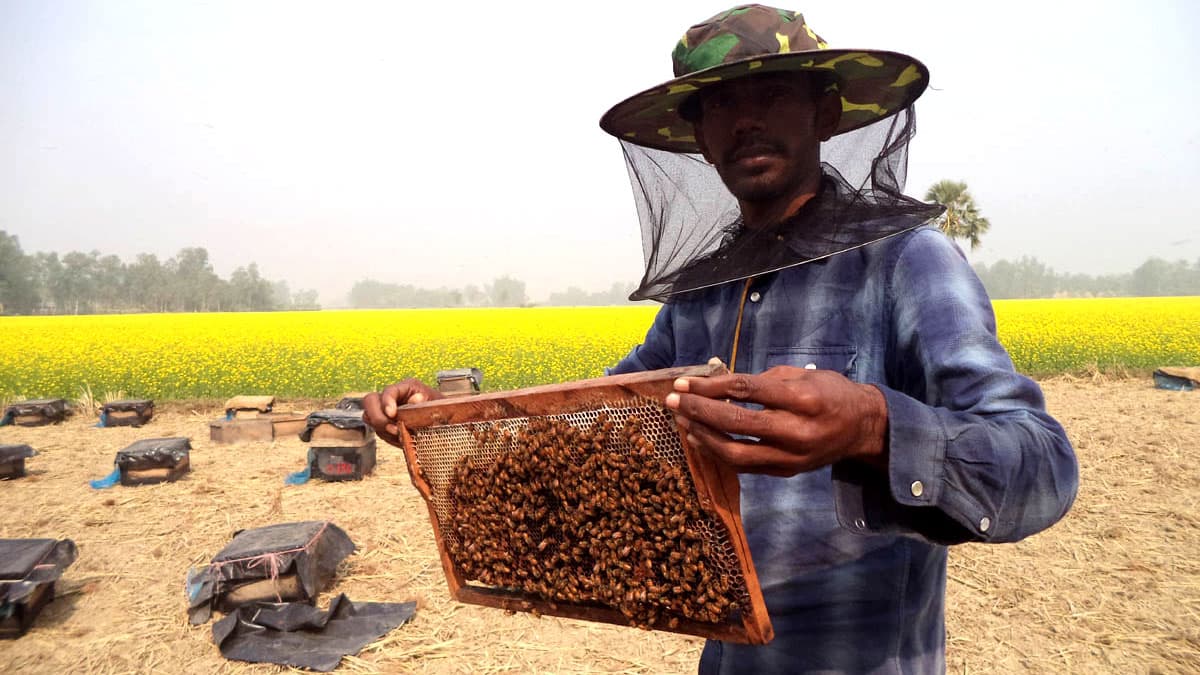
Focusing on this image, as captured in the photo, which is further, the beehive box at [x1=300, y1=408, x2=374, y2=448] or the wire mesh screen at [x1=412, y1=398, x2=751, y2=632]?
the beehive box at [x1=300, y1=408, x2=374, y2=448]

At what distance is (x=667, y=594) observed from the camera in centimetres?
203

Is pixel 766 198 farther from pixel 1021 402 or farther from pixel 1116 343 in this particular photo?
pixel 1116 343

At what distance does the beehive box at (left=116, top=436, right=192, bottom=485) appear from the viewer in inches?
451

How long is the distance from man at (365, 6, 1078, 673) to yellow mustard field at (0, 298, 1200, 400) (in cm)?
1836

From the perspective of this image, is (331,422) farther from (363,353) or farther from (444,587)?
(363,353)

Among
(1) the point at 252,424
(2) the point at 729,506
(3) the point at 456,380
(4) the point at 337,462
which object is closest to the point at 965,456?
(2) the point at 729,506

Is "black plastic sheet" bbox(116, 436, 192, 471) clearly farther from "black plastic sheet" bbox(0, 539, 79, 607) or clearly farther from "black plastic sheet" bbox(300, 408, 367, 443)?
"black plastic sheet" bbox(0, 539, 79, 607)

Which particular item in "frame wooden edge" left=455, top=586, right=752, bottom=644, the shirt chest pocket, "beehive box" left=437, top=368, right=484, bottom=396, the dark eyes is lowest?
"beehive box" left=437, top=368, right=484, bottom=396

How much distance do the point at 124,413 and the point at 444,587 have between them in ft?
45.0

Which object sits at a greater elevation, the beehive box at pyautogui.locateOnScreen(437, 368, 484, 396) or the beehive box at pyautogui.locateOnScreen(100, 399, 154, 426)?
the beehive box at pyautogui.locateOnScreen(437, 368, 484, 396)

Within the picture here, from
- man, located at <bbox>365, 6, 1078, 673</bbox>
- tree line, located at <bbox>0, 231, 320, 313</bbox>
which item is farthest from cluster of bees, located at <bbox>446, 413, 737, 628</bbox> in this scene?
tree line, located at <bbox>0, 231, 320, 313</bbox>

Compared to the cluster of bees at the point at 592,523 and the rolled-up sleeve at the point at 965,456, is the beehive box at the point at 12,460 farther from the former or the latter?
the rolled-up sleeve at the point at 965,456

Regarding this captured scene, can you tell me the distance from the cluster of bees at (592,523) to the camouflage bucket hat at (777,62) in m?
1.16

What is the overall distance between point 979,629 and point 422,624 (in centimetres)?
527
